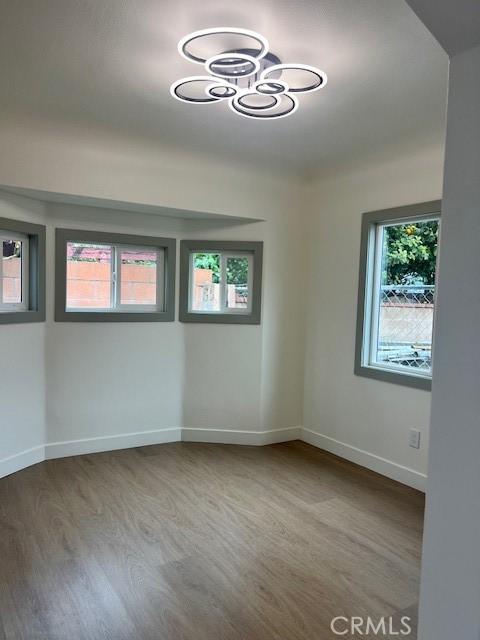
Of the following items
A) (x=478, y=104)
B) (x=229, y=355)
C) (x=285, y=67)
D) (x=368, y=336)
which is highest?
(x=285, y=67)

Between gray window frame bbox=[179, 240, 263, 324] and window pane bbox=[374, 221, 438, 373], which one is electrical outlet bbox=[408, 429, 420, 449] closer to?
window pane bbox=[374, 221, 438, 373]

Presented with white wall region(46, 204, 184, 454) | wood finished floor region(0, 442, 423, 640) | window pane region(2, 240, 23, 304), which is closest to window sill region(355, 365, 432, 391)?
wood finished floor region(0, 442, 423, 640)

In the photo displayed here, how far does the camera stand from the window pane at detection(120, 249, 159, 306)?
13.4 feet

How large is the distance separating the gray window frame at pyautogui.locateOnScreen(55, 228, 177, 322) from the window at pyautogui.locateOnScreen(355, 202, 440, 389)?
1.71 m

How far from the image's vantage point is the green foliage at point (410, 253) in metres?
3.38

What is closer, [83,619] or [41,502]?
[83,619]

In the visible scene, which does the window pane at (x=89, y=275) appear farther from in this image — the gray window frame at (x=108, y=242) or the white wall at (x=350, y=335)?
the white wall at (x=350, y=335)

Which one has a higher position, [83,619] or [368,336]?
[368,336]

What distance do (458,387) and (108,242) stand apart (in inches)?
131

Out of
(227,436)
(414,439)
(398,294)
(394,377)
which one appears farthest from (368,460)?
(398,294)

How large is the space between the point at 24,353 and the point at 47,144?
1579 millimetres

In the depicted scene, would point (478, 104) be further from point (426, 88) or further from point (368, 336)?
point (368, 336)

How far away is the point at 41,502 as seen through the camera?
2969 millimetres

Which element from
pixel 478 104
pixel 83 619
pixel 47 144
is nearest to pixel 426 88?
pixel 478 104
